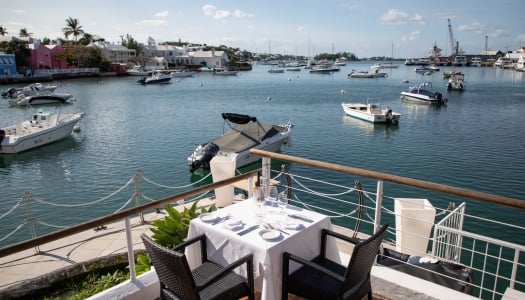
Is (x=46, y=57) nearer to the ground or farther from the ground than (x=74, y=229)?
farther from the ground

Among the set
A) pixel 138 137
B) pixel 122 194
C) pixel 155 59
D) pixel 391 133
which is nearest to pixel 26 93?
pixel 138 137

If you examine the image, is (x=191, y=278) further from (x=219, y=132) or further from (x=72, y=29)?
(x=72, y=29)

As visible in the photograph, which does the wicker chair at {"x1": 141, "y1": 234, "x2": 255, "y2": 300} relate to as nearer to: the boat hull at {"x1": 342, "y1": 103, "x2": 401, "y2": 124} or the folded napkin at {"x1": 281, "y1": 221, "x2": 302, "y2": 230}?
the folded napkin at {"x1": 281, "y1": 221, "x2": 302, "y2": 230}

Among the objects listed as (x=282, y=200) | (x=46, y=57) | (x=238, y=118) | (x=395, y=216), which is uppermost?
(x=46, y=57)

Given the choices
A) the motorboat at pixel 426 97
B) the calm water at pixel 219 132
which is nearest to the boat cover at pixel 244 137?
the calm water at pixel 219 132

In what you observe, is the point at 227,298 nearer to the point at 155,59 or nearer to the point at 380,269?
the point at 380,269

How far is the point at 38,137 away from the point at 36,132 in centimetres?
36

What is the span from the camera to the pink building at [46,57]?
71.3 m

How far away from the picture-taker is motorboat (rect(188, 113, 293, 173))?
1661cm

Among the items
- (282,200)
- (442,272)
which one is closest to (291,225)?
(282,200)

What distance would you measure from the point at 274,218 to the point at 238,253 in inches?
19.5

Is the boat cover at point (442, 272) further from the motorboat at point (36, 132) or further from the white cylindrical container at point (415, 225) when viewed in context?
the motorboat at point (36, 132)

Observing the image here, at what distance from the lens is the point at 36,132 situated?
21297mm

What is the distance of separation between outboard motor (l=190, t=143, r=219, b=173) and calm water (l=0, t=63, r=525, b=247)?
78 cm
